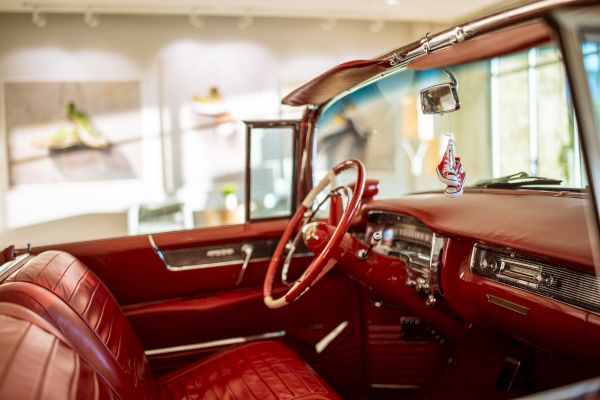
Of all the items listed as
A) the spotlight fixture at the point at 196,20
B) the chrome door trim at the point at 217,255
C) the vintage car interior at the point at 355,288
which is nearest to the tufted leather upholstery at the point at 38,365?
the vintage car interior at the point at 355,288

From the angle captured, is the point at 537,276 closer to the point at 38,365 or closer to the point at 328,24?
the point at 38,365

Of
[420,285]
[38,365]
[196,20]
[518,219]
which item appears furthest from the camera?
[196,20]

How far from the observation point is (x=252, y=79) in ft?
22.6

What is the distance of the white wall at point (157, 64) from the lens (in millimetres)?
6258

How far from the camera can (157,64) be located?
6605 mm

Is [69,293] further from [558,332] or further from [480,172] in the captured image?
[480,172]

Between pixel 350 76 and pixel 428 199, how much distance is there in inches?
21.3

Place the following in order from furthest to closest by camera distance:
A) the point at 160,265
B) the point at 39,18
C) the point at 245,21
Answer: the point at 245,21 < the point at 39,18 < the point at 160,265

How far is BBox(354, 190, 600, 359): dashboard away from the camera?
50.2 inches

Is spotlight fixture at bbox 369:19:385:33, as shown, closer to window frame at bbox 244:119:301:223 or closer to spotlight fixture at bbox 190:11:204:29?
spotlight fixture at bbox 190:11:204:29

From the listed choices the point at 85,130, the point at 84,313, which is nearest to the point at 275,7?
the point at 85,130

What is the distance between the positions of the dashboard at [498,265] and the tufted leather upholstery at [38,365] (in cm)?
107

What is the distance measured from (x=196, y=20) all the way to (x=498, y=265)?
588 cm

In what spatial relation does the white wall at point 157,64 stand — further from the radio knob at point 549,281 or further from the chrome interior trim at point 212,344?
the radio knob at point 549,281
